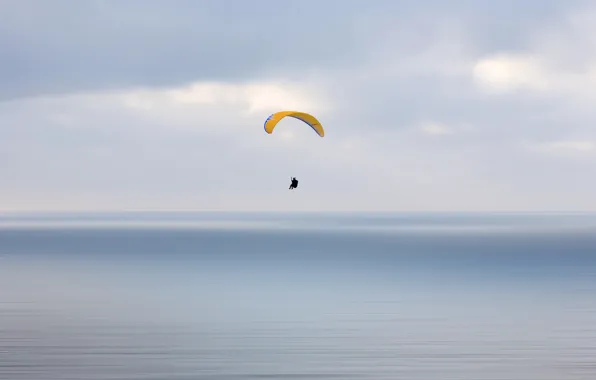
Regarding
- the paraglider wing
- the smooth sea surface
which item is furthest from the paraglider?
the smooth sea surface

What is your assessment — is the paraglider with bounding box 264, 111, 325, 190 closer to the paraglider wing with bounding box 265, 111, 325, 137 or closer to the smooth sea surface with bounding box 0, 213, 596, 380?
the paraglider wing with bounding box 265, 111, 325, 137

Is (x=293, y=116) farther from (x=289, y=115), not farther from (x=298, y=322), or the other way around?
(x=298, y=322)

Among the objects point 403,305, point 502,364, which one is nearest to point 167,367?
point 502,364

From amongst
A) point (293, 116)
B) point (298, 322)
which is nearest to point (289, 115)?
point (293, 116)

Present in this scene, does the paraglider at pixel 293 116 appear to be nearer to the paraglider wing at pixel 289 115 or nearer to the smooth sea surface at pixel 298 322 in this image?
the paraglider wing at pixel 289 115

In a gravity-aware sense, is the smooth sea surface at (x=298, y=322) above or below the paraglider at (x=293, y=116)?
below

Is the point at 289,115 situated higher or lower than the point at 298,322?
higher

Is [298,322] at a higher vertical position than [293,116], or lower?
lower

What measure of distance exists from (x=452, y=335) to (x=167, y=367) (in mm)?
16050

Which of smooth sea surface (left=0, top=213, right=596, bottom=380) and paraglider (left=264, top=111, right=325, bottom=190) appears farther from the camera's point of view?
paraglider (left=264, top=111, right=325, bottom=190)

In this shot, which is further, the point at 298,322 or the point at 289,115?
the point at 289,115

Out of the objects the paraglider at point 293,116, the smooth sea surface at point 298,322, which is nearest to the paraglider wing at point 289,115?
the paraglider at point 293,116

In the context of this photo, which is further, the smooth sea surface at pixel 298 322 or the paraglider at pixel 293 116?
the paraglider at pixel 293 116

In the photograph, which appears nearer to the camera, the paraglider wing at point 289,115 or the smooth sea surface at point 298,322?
the smooth sea surface at point 298,322
